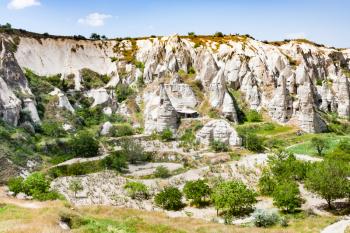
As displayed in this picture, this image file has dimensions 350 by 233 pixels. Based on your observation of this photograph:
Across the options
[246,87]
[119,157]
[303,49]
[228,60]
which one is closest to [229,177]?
[119,157]

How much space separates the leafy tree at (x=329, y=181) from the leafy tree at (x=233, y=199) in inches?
259

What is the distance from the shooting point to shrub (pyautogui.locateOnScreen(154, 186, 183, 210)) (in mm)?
48719

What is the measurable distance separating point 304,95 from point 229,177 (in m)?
31.5

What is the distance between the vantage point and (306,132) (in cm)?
8094

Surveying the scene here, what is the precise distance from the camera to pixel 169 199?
160ft

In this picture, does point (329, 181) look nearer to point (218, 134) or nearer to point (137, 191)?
point (137, 191)

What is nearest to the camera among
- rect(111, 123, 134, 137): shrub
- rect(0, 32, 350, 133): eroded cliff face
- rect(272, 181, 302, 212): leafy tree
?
rect(272, 181, 302, 212): leafy tree

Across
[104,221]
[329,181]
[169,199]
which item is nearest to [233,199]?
[169,199]

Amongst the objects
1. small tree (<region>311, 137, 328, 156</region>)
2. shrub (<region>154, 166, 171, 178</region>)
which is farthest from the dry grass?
small tree (<region>311, 137, 328, 156</region>)

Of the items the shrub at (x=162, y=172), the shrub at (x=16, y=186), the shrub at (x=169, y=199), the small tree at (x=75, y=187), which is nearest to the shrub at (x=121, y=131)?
the shrub at (x=162, y=172)

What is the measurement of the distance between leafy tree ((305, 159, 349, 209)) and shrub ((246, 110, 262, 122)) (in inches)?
1486

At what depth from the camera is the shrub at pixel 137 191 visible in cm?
5206

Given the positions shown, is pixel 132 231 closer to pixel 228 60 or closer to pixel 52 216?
pixel 52 216

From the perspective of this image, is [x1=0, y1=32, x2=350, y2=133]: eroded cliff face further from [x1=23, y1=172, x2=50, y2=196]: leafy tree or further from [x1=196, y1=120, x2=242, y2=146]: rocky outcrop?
[x1=23, y1=172, x2=50, y2=196]: leafy tree
